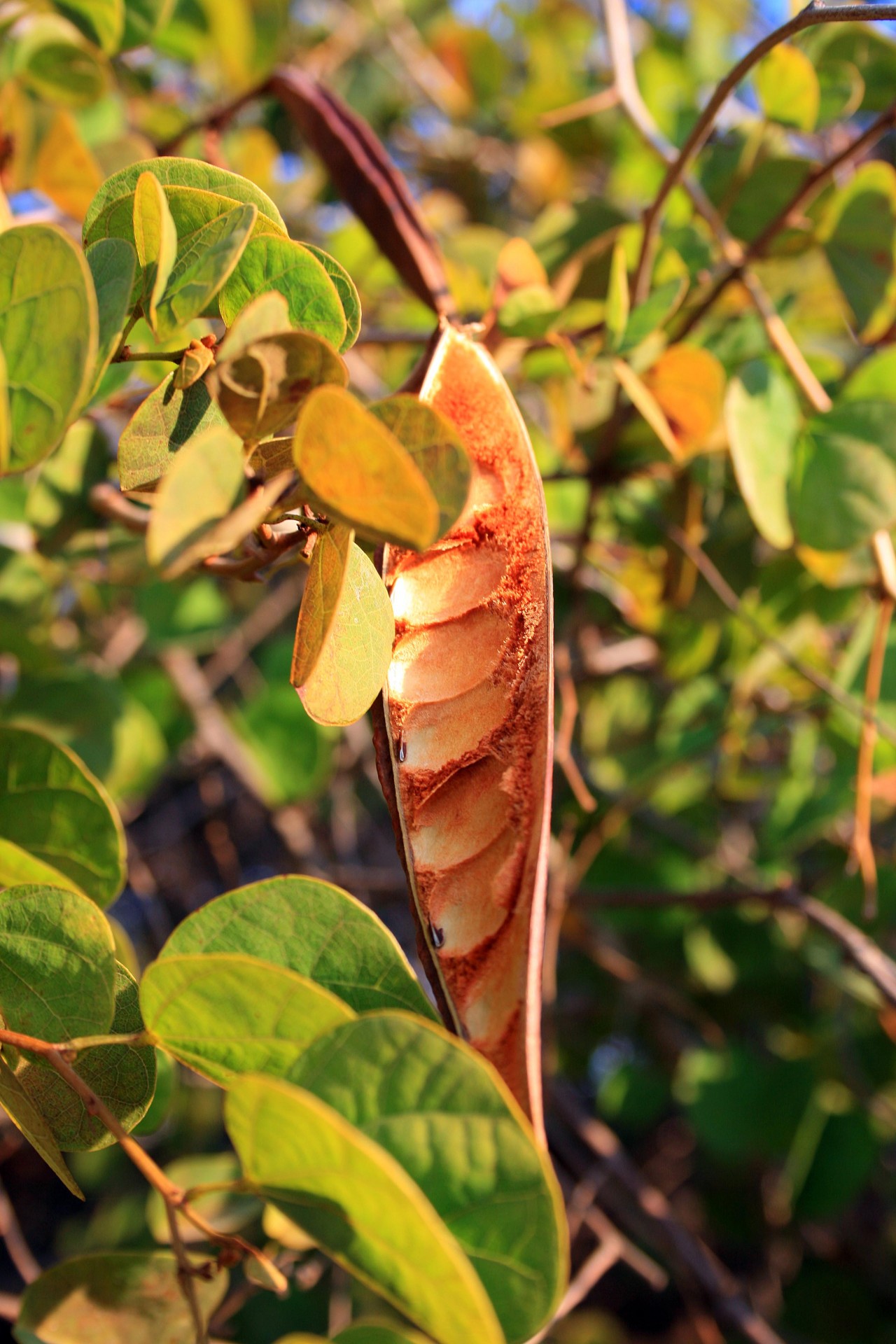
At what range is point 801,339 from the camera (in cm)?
123

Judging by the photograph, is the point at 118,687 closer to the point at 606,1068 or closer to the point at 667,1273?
the point at 606,1068

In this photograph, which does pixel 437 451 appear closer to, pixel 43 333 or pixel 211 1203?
pixel 43 333

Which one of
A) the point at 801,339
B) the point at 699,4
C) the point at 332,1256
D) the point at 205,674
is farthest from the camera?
the point at 699,4

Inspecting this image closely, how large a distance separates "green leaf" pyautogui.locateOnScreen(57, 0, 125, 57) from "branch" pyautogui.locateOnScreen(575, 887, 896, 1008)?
998 millimetres

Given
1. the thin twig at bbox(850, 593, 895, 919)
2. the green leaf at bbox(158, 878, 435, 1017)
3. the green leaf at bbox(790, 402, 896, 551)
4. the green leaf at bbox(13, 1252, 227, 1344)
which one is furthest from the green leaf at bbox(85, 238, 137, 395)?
the thin twig at bbox(850, 593, 895, 919)

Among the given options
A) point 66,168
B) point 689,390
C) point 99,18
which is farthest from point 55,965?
point 99,18

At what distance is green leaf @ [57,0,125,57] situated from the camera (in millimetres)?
992

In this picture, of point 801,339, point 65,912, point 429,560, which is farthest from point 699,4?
point 65,912

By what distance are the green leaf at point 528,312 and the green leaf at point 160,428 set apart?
33 centimetres

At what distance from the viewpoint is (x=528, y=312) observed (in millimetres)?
814

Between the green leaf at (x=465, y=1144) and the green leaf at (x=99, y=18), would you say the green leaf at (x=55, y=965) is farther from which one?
the green leaf at (x=99, y=18)

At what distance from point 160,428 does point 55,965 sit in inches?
11.0

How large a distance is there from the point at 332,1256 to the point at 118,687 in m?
0.93

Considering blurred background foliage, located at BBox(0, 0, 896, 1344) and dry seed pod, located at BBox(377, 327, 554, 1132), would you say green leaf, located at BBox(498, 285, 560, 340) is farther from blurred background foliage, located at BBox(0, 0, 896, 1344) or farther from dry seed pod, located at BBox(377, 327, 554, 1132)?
dry seed pod, located at BBox(377, 327, 554, 1132)
